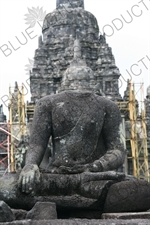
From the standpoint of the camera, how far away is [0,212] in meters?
3.53

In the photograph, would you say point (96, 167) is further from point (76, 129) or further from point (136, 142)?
point (136, 142)

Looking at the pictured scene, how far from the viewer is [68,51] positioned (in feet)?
93.3

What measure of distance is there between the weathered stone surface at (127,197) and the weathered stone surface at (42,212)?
0.56m

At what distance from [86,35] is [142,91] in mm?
7688

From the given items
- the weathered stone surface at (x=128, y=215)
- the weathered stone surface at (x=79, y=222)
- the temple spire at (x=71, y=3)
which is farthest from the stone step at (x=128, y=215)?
the temple spire at (x=71, y=3)

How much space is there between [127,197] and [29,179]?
895 millimetres

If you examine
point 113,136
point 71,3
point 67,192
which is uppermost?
point 71,3

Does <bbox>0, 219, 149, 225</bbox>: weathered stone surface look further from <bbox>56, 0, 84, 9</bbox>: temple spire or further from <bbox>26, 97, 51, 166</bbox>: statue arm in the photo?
<bbox>56, 0, 84, 9</bbox>: temple spire

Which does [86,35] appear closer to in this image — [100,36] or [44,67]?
[100,36]

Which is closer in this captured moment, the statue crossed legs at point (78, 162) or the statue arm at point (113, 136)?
the statue crossed legs at point (78, 162)

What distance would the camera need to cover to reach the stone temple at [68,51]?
1081 inches

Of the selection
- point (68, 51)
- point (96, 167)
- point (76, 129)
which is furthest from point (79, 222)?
point (68, 51)

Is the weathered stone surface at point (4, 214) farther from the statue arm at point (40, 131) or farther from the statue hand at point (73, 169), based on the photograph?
the statue arm at point (40, 131)

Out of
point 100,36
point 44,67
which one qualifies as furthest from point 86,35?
point 44,67
